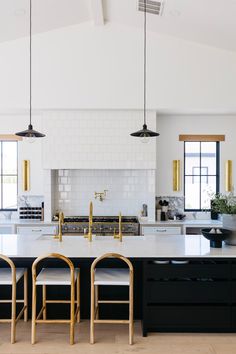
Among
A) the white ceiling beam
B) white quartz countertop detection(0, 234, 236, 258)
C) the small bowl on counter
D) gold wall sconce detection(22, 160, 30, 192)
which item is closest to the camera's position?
white quartz countertop detection(0, 234, 236, 258)

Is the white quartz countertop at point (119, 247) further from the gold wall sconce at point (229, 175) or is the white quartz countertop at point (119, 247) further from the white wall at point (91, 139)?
the gold wall sconce at point (229, 175)

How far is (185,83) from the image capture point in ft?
20.0

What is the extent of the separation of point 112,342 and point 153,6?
14.7ft

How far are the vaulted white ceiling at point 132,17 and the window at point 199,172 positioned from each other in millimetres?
1881

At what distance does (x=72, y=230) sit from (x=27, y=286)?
2.19 m

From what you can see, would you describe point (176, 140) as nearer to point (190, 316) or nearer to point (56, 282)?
point (190, 316)

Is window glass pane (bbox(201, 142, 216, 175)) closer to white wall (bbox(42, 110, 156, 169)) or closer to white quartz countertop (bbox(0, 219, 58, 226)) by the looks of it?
white wall (bbox(42, 110, 156, 169))

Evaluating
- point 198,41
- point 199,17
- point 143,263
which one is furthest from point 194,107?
point 143,263

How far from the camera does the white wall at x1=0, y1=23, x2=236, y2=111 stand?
6.06m

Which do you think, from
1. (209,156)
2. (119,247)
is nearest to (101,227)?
(119,247)

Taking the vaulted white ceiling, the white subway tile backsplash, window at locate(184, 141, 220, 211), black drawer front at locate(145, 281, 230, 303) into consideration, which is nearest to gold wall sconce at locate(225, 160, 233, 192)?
window at locate(184, 141, 220, 211)

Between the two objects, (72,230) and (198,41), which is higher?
(198,41)

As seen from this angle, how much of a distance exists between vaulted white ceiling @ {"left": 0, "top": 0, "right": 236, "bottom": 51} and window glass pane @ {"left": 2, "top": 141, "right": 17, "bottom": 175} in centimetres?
195

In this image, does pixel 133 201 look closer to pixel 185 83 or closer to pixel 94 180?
pixel 94 180
